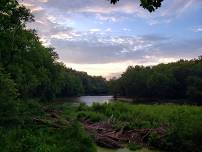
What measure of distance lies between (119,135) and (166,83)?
338 feet

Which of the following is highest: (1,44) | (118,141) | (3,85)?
(1,44)

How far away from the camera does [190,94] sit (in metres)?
109

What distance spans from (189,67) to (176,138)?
110274 millimetres

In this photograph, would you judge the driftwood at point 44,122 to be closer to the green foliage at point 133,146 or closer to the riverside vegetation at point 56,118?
the riverside vegetation at point 56,118

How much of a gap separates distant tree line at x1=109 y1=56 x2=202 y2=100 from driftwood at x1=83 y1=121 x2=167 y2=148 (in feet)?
251

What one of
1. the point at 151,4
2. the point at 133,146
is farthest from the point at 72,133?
the point at 151,4

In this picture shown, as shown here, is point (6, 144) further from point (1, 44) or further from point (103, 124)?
point (1, 44)

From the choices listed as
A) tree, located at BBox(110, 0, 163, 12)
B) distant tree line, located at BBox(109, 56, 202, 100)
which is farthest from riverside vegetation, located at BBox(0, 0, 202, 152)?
distant tree line, located at BBox(109, 56, 202, 100)

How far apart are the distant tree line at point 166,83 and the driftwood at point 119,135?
76445 mm

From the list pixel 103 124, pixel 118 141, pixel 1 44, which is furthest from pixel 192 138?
pixel 1 44

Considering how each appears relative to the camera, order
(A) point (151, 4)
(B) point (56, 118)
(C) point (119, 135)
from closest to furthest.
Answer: (A) point (151, 4)
(C) point (119, 135)
(B) point (56, 118)

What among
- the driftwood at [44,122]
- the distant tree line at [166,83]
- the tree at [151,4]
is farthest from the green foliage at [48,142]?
the distant tree line at [166,83]

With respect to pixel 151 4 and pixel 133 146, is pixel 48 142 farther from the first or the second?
pixel 151 4

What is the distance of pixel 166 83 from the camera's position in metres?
132
